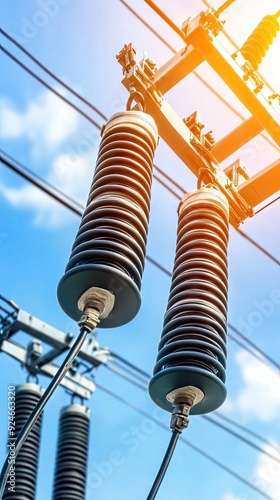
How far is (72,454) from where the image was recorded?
8.63 meters

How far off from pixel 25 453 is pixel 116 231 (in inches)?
209

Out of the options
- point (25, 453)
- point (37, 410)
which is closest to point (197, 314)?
point (37, 410)

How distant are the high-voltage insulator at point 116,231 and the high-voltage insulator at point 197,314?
30cm

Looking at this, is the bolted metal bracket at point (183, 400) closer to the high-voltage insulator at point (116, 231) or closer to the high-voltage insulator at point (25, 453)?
the high-voltage insulator at point (116, 231)

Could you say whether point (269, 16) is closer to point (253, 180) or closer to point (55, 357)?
point (253, 180)

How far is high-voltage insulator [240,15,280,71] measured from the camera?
5.74m

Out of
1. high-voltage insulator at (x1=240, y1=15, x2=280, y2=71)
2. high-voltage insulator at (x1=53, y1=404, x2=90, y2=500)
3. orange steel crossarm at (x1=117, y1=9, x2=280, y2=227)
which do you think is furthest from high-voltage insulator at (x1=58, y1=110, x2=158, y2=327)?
high-voltage insulator at (x1=53, y1=404, x2=90, y2=500)

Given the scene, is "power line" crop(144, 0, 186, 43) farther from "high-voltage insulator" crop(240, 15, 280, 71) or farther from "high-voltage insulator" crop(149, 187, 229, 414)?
"high-voltage insulator" crop(149, 187, 229, 414)

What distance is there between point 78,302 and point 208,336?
0.60 m

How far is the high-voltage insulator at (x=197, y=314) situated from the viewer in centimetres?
325

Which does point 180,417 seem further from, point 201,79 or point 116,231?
point 201,79

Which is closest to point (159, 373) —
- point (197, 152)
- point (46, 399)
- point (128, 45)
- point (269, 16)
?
point (46, 399)

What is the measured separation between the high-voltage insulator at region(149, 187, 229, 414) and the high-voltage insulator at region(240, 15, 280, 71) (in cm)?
185

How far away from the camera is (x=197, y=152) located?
5.08m
